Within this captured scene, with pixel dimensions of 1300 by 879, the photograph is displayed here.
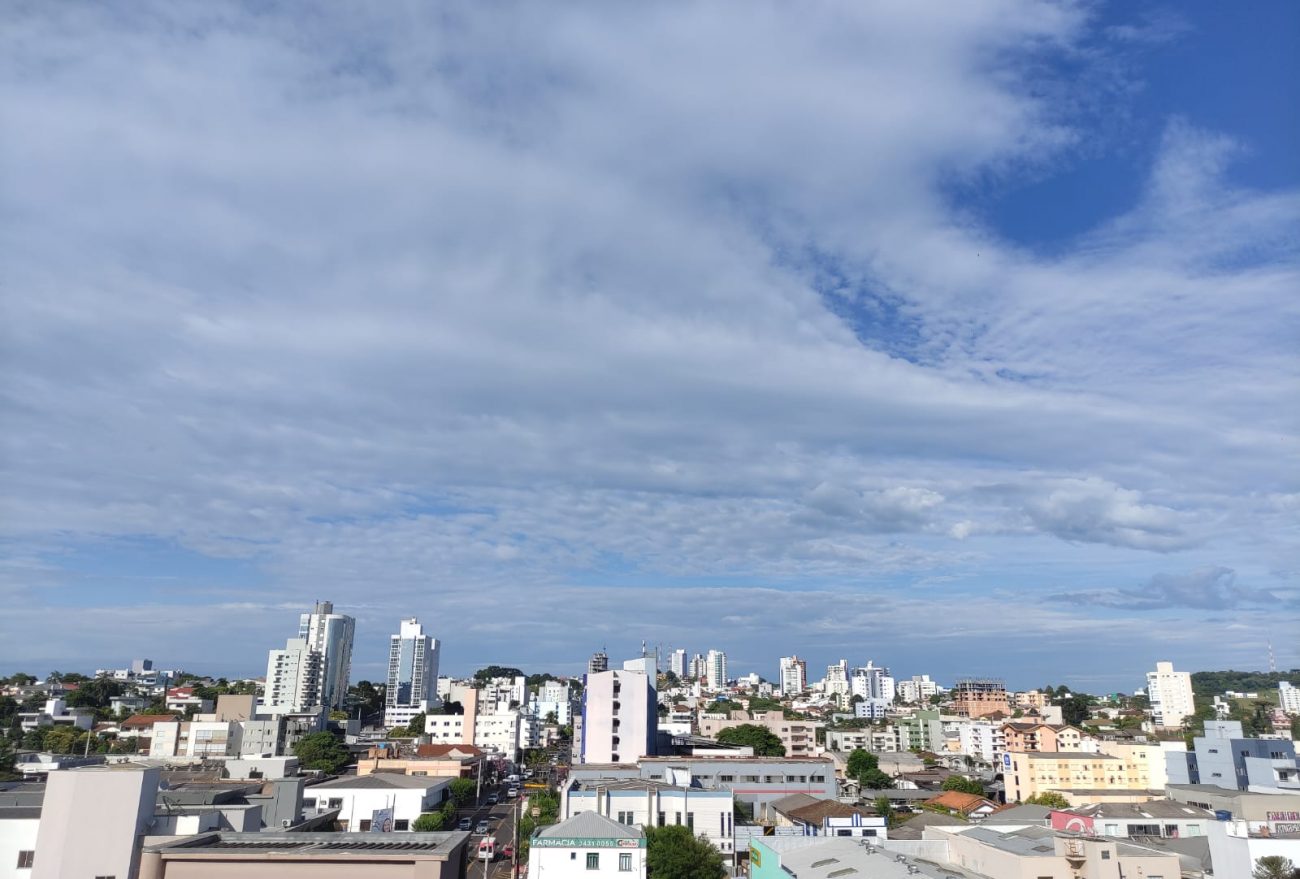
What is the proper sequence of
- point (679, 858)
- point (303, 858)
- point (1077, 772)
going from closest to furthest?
point (303, 858)
point (679, 858)
point (1077, 772)

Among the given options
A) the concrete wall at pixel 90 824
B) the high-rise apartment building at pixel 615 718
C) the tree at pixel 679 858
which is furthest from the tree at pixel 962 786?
the concrete wall at pixel 90 824

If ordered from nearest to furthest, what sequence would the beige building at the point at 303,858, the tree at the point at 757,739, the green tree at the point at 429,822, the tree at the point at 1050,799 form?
the beige building at the point at 303,858 < the green tree at the point at 429,822 < the tree at the point at 1050,799 < the tree at the point at 757,739

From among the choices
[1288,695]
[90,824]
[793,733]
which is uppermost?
[1288,695]

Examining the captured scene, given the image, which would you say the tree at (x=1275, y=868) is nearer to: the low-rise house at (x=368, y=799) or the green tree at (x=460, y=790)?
the low-rise house at (x=368, y=799)

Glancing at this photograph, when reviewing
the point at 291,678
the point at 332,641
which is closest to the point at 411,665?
the point at 332,641

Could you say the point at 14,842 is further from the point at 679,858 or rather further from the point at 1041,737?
the point at 1041,737

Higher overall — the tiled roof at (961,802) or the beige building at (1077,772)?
the beige building at (1077,772)

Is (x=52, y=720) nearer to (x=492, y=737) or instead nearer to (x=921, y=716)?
(x=492, y=737)

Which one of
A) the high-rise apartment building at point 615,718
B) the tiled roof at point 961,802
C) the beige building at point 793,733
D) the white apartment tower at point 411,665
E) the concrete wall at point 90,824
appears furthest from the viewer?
the white apartment tower at point 411,665
